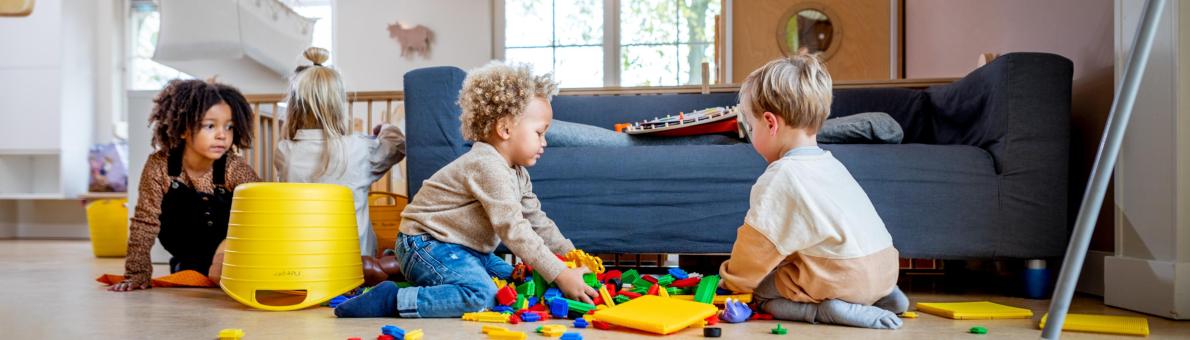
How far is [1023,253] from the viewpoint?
213 cm

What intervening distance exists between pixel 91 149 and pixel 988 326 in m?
5.80

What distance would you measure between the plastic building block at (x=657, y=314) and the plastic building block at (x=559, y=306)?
115 mm

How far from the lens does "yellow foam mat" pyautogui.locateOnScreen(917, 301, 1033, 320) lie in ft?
5.63

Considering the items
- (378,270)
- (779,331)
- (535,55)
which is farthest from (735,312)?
(535,55)

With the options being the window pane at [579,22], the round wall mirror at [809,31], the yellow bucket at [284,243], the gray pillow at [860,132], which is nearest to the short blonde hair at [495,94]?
the yellow bucket at [284,243]

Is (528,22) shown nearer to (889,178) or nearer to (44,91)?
(44,91)

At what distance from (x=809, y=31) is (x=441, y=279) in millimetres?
3465

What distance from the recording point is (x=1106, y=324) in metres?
1.57

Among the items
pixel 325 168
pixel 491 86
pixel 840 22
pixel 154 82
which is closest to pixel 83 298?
pixel 325 168

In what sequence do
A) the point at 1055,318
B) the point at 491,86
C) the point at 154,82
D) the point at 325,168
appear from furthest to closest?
1. the point at 154,82
2. the point at 325,168
3. the point at 491,86
4. the point at 1055,318

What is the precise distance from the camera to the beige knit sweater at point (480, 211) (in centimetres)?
176

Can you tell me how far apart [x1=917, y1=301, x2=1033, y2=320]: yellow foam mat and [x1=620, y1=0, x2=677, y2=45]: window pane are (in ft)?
12.6

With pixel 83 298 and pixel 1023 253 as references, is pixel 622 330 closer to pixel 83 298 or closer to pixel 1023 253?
pixel 1023 253

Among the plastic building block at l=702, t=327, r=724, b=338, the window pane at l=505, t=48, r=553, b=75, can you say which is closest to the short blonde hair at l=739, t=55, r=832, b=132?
the plastic building block at l=702, t=327, r=724, b=338
